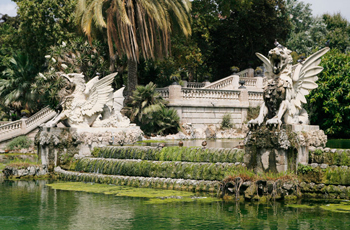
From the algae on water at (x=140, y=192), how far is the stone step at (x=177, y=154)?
1.64 metres

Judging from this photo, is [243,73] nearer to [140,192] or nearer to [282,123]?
[282,123]

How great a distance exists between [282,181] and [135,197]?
4.26 meters

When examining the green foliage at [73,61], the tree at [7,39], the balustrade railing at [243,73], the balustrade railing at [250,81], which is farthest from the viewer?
the balustrade railing at [243,73]

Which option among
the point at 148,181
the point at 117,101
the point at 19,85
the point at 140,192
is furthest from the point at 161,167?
the point at 19,85

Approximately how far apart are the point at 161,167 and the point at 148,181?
660 mm

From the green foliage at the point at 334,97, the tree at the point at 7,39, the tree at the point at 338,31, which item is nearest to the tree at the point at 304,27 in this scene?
the tree at the point at 338,31

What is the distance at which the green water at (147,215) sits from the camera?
11453 millimetres

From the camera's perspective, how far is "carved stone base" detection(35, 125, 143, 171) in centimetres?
2073

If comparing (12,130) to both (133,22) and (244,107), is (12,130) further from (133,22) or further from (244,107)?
(244,107)

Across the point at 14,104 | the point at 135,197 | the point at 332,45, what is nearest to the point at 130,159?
the point at 135,197

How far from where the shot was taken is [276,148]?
1453 cm

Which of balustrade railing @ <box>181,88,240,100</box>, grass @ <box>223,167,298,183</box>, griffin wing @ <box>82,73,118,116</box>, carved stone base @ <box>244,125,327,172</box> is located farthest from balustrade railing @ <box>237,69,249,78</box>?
grass @ <box>223,167,298,183</box>

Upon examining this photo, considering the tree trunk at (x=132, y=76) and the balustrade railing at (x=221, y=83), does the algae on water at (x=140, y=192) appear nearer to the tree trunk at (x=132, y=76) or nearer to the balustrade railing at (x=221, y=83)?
the tree trunk at (x=132, y=76)

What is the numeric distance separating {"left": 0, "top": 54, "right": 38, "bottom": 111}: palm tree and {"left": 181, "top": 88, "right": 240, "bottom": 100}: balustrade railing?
1049cm
